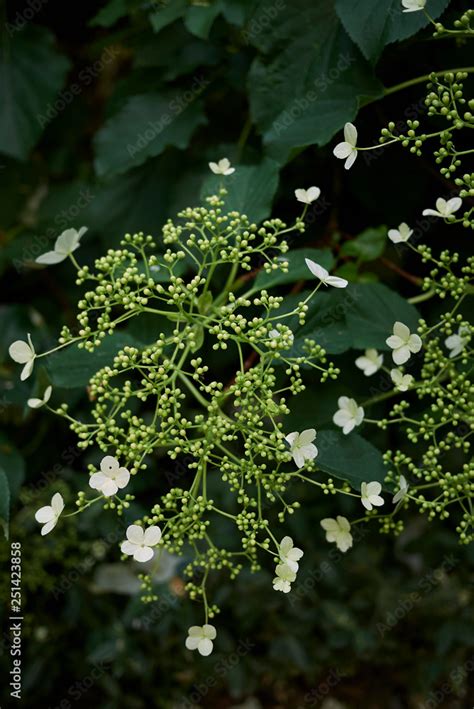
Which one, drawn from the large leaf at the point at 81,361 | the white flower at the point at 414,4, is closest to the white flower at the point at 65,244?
the large leaf at the point at 81,361

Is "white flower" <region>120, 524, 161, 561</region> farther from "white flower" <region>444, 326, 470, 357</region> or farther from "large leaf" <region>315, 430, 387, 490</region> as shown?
"white flower" <region>444, 326, 470, 357</region>

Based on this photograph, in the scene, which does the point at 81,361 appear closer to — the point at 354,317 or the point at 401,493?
the point at 354,317

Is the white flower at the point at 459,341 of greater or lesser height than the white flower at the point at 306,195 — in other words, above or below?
below

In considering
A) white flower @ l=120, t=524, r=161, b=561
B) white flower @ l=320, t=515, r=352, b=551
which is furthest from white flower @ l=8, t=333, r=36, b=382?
white flower @ l=320, t=515, r=352, b=551

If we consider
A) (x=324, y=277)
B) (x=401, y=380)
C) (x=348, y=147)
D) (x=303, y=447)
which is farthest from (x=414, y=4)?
(x=303, y=447)

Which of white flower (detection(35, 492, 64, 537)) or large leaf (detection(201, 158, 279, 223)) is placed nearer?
white flower (detection(35, 492, 64, 537))

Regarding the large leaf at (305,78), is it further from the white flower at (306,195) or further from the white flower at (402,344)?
the white flower at (402,344)

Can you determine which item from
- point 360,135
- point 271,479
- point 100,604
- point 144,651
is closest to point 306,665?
point 144,651
